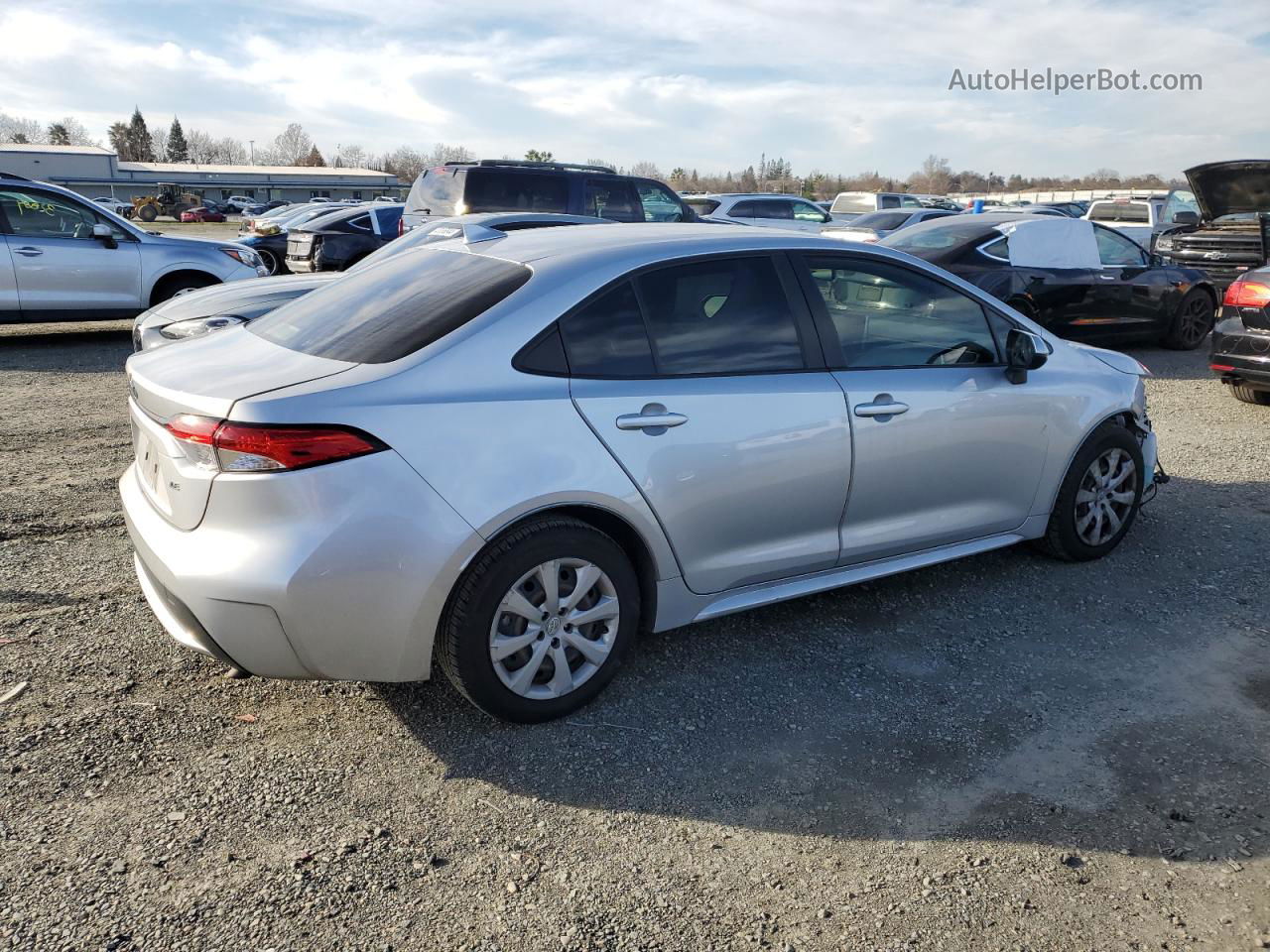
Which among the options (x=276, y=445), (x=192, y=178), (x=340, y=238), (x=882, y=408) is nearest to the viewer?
(x=276, y=445)

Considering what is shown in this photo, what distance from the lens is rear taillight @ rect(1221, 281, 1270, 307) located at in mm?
7906

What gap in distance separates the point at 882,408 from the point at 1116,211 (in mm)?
21837

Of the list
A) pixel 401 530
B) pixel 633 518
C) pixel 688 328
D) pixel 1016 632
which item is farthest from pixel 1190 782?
pixel 401 530

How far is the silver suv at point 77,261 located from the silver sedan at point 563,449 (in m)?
8.35

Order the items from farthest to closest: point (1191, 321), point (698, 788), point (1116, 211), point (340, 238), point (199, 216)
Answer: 1. point (199, 216)
2. point (1116, 211)
3. point (340, 238)
4. point (1191, 321)
5. point (698, 788)

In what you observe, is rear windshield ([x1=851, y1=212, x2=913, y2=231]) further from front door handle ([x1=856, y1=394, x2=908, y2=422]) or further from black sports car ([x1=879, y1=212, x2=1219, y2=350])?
front door handle ([x1=856, y1=394, x2=908, y2=422])

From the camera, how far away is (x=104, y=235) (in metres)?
11.1

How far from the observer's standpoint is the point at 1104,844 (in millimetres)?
2906

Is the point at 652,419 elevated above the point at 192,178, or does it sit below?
below

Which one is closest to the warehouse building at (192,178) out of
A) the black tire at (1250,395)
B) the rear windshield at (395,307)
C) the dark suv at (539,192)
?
the dark suv at (539,192)

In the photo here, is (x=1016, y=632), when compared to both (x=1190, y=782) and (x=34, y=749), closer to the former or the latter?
(x=1190, y=782)

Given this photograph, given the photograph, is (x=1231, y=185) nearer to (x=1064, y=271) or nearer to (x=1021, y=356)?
(x=1064, y=271)

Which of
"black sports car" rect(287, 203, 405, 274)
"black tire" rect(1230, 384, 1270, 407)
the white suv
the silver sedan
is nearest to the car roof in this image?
the silver sedan

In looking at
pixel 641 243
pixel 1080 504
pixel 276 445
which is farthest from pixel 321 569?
pixel 1080 504
